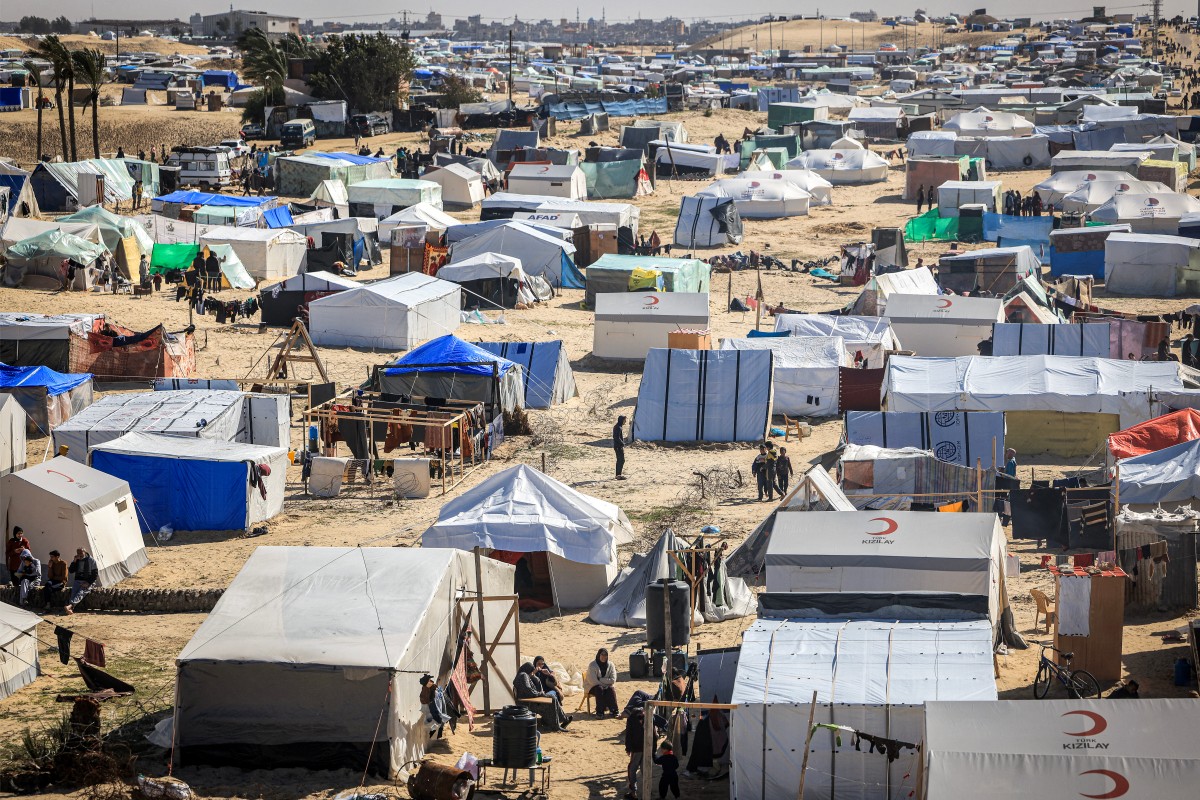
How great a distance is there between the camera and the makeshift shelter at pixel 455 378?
27422mm

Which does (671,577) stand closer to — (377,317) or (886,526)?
(886,526)

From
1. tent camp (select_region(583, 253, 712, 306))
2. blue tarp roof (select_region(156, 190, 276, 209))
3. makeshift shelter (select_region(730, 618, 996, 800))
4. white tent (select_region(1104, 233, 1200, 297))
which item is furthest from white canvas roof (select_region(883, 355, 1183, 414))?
blue tarp roof (select_region(156, 190, 276, 209))

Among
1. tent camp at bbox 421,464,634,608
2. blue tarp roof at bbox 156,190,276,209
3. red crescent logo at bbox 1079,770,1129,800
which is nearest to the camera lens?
red crescent logo at bbox 1079,770,1129,800

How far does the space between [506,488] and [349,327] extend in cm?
1504

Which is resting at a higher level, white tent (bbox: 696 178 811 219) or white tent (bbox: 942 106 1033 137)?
white tent (bbox: 942 106 1033 137)

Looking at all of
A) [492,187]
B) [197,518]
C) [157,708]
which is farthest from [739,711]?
[492,187]

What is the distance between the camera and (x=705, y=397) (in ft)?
88.9

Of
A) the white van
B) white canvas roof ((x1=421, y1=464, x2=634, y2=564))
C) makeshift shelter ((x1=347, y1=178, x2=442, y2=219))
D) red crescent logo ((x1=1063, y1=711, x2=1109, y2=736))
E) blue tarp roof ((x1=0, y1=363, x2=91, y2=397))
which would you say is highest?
the white van

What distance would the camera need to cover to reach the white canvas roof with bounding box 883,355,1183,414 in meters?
25.2

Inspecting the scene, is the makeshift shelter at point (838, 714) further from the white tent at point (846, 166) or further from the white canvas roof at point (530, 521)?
the white tent at point (846, 166)

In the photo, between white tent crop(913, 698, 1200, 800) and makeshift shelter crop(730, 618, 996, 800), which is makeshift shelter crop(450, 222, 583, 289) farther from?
white tent crop(913, 698, 1200, 800)

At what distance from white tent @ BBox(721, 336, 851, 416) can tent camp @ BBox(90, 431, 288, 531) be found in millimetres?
10303

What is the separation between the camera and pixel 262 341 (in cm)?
3447

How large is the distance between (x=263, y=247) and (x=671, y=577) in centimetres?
2587
